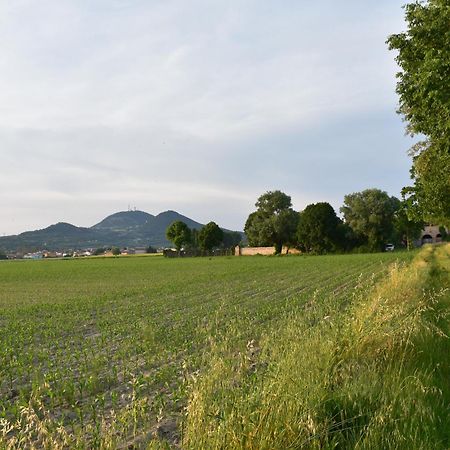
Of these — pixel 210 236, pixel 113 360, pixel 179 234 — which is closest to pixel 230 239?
pixel 179 234

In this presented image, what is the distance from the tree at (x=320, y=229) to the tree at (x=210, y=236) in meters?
33.6

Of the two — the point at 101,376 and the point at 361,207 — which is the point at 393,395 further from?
the point at 361,207

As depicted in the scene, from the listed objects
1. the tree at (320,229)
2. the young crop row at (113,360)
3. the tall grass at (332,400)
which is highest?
the tree at (320,229)

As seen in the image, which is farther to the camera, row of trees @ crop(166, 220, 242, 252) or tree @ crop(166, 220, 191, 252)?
tree @ crop(166, 220, 191, 252)

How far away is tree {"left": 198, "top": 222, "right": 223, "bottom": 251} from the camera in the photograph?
437 feet

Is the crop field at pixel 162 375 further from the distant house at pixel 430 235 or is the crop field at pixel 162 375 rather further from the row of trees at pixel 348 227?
the distant house at pixel 430 235

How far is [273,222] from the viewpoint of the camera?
112 metres

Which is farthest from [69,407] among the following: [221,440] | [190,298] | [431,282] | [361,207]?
[361,207]

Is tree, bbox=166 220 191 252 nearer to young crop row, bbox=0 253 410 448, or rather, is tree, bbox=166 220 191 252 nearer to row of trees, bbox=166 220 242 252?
row of trees, bbox=166 220 242 252

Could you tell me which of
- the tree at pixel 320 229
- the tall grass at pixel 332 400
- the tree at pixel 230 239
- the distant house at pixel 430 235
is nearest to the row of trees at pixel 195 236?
the tree at pixel 230 239

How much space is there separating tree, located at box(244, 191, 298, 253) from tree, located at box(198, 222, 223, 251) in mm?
16258

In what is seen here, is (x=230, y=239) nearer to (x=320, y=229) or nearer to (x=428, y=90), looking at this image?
(x=320, y=229)

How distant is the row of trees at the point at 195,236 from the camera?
13325 centimetres

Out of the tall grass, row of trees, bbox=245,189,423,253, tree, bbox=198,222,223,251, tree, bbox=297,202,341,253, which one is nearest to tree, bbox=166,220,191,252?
tree, bbox=198,222,223,251
